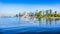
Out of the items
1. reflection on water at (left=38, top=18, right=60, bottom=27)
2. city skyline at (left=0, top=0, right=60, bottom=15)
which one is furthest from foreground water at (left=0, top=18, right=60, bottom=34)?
city skyline at (left=0, top=0, right=60, bottom=15)

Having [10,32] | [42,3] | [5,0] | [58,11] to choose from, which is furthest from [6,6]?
[58,11]

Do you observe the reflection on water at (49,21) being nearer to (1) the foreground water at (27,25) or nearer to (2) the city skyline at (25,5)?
(1) the foreground water at (27,25)

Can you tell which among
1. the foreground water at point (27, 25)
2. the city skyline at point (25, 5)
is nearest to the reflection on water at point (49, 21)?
the foreground water at point (27, 25)

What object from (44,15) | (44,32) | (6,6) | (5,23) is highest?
(6,6)

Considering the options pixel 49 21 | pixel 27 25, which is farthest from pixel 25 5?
pixel 49 21

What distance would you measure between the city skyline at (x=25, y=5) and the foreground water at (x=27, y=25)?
0.13 m

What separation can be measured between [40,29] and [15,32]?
1.16ft

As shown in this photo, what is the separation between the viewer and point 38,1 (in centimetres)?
166

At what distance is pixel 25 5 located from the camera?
165 cm

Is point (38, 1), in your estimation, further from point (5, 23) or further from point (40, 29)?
point (5, 23)

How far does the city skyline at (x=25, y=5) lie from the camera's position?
5.32 ft

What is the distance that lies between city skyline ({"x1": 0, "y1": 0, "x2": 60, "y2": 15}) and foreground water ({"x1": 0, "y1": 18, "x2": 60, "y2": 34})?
13 centimetres

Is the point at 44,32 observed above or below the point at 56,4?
below

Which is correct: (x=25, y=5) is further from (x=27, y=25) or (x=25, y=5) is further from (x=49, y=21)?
(x=49, y=21)
